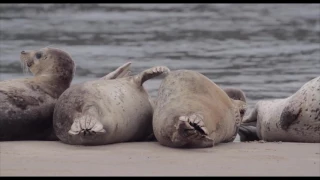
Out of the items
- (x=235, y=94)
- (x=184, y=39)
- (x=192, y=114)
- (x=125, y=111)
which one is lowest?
(x=184, y=39)

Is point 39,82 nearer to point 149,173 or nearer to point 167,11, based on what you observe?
point 149,173

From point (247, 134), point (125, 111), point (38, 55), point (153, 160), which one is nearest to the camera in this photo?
point (153, 160)

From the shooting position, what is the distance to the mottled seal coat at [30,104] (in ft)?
22.2

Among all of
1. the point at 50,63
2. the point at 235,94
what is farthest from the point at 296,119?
the point at 50,63

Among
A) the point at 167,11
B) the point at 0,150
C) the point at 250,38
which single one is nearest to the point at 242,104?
the point at 0,150

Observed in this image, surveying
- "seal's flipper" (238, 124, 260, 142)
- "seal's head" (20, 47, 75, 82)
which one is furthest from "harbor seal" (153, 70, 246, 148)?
"seal's head" (20, 47, 75, 82)

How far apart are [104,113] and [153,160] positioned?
0.83 m

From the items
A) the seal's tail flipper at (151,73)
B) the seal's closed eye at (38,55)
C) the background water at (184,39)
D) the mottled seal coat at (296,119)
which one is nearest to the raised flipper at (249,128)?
the mottled seal coat at (296,119)

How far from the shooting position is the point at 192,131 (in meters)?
6.11

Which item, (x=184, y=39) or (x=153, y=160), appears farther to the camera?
(x=184, y=39)

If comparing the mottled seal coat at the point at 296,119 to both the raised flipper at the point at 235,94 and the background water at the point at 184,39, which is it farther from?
the background water at the point at 184,39

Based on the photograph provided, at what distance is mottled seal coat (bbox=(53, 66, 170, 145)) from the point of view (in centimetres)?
629

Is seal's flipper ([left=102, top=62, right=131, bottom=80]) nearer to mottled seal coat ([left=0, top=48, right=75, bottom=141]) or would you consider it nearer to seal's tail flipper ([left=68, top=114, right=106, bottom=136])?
mottled seal coat ([left=0, top=48, right=75, bottom=141])

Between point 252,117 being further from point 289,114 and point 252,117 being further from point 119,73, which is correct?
point 119,73
